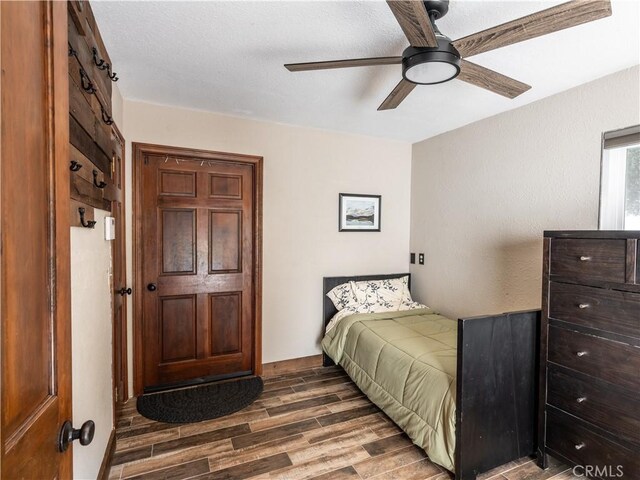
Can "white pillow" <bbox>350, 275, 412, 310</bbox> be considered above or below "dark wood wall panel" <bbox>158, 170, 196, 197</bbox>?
below

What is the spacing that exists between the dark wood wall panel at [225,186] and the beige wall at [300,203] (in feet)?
0.80

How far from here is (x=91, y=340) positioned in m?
1.56

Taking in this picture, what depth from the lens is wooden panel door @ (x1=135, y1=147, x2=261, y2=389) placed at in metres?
2.75

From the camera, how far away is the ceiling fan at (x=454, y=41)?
3.79 ft

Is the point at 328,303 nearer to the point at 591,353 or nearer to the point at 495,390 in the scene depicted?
the point at 495,390

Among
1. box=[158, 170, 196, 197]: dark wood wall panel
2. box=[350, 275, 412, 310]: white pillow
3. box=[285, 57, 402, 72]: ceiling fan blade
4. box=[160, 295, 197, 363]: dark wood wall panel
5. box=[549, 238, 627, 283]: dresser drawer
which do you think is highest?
box=[285, 57, 402, 72]: ceiling fan blade

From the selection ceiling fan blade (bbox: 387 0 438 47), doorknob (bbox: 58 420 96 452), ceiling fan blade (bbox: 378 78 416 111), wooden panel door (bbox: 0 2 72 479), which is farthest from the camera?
ceiling fan blade (bbox: 378 78 416 111)

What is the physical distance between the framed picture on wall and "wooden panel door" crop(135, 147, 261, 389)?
92 centimetres

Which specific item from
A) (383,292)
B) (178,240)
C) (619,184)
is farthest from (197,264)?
(619,184)

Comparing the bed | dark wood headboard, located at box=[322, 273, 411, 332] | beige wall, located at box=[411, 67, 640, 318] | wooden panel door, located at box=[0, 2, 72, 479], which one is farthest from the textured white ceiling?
dark wood headboard, located at box=[322, 273, 411, 332]

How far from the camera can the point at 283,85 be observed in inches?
90.2

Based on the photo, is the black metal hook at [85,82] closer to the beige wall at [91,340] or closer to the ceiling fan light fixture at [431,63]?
the beige wall at [91,340]

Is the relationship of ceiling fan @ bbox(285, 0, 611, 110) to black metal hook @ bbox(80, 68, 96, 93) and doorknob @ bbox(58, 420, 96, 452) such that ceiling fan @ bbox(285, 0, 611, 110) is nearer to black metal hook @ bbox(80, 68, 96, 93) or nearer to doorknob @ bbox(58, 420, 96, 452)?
black metal hook @ bbox(80, 68, 96, 93)

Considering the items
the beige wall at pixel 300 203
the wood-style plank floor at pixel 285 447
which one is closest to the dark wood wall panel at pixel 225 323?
the beige wall at pixel 300 203
